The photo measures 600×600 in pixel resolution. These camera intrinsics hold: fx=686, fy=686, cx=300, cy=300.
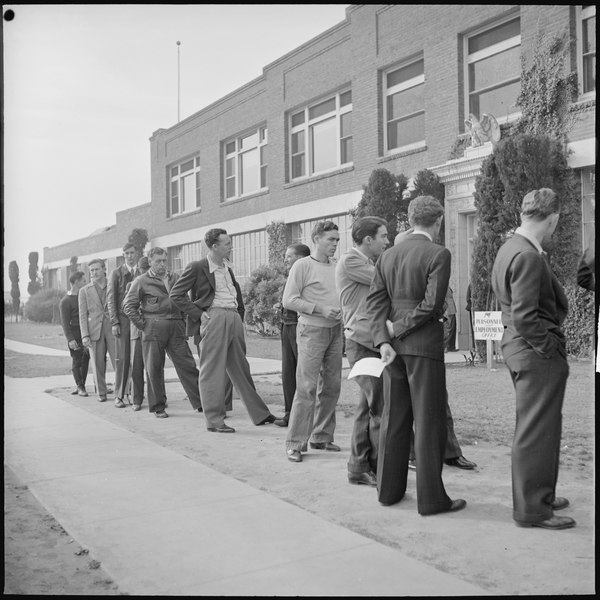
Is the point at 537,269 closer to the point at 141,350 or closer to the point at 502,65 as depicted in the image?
the point at 141,350

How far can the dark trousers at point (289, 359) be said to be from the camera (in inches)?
274

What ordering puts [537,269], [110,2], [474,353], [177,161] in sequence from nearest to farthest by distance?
1. [110,2]
2. [537,269]
3. [474,353]
4. [177,161]

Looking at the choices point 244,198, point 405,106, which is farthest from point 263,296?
point 405,106

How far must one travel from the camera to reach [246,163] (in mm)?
21875

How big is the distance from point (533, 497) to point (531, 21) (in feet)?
35.5

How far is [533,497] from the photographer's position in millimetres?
3641

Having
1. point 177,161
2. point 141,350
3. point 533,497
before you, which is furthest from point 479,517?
point 177,161

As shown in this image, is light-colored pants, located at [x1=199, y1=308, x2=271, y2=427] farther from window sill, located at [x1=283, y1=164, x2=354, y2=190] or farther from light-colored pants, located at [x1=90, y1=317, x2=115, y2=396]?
window sill, located at [x1=283, y1=164, x2=354, y2=190]

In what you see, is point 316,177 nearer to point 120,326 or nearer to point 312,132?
point 312,132

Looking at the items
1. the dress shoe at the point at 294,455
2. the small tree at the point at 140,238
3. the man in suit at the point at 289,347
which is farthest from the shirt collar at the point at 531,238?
the small tree at the point at 140,238

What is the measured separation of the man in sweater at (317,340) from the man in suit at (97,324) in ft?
13.5

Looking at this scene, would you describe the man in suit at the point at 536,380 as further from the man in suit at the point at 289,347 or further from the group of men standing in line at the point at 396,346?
the man in suit at the point at 289,347

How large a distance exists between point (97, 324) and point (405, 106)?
901cm

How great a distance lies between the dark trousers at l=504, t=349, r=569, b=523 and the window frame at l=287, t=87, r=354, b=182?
13.2 meters
